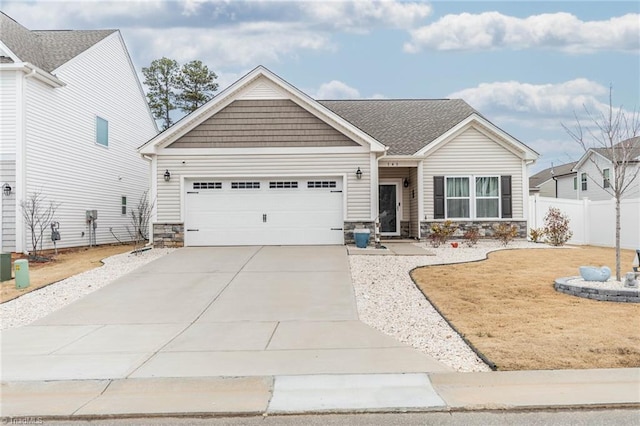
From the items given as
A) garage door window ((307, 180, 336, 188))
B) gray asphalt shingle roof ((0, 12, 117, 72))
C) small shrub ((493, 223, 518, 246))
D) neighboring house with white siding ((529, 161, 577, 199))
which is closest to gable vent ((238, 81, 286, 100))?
garage door window ((307, 180, 336, 188))

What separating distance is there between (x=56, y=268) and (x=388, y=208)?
11787 millimetres

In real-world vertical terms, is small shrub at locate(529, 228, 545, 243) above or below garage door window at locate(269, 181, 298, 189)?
below

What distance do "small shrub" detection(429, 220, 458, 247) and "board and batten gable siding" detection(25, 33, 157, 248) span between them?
13.1 m

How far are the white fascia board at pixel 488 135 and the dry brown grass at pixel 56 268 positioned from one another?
11.3 meters

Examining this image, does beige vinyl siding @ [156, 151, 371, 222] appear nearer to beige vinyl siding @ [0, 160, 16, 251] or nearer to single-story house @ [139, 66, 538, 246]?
single-story house @ [139, 66, 538, 246]

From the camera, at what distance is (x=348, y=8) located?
13.7 meters

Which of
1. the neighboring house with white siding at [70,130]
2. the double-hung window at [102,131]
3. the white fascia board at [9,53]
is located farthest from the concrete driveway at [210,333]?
the double-hung window at [102,131]

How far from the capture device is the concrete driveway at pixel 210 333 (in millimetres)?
5750

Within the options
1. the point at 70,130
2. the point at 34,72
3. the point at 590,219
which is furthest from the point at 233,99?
the point at 590,219

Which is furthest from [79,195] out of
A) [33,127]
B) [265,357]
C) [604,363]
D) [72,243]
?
[604,363]

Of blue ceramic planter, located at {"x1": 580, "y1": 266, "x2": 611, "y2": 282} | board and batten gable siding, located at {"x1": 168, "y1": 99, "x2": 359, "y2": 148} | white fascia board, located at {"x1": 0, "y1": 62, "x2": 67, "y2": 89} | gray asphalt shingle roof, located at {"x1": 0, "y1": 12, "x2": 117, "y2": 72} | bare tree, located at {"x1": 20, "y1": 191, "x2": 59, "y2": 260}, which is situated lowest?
blue ceramic planter, located at {"x1": 580, "y1": 266, "x2": 611, "y2": 282}

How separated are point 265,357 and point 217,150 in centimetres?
1118

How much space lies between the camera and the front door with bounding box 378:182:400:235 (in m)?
19.7

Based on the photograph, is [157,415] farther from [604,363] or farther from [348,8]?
[348,8]
